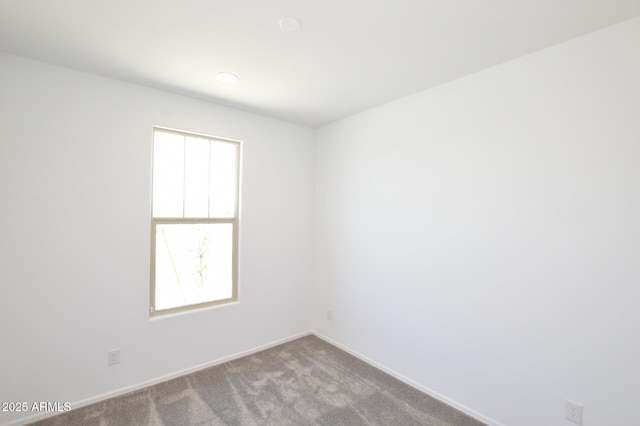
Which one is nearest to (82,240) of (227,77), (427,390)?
(227,77)

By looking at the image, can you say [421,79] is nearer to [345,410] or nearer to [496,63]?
[496,63]

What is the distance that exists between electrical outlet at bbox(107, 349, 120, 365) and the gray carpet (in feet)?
0.95

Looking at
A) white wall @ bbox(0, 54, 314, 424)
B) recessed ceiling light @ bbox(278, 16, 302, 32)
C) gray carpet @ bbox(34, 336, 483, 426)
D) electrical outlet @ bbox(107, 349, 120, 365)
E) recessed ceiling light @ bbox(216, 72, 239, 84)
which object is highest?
recessed ceiling light @ bbox(216, 72, 239, 84)

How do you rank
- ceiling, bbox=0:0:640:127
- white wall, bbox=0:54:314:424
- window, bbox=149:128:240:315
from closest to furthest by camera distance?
ceiling, bbox=0:0:640:127, white wall, bbox=0:54:314:424, window, bbox=149:128:240:315

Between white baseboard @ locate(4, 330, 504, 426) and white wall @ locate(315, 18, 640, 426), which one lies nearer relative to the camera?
white wall @ locate(315, 18, 640, 426)

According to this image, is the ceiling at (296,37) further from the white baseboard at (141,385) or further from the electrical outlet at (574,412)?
the white baseboard at (141,385)

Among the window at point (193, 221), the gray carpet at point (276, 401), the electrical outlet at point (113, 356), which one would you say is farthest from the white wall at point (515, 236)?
the electrical outlet at point (113, 356)

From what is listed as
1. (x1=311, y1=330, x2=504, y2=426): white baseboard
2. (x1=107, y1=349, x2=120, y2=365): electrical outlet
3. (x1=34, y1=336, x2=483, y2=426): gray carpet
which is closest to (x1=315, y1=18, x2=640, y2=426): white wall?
(x1=311, y1=330, x2=504, y2=426): white baseboard

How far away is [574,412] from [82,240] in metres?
3.70

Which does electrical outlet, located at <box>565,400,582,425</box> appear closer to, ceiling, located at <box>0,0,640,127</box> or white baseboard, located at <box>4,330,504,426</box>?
white baseboard, located at <box>4,330,504,426</box>

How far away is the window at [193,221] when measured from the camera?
2773 mm

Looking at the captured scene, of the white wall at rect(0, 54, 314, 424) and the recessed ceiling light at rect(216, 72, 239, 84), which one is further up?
the recessed ceiling light at rect(216, 72, 239, 84)

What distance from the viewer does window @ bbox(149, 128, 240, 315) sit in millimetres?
2773

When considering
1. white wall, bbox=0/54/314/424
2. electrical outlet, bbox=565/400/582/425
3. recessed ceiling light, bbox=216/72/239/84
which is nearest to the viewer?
electrical outlet, bbox=565/400/582/425
